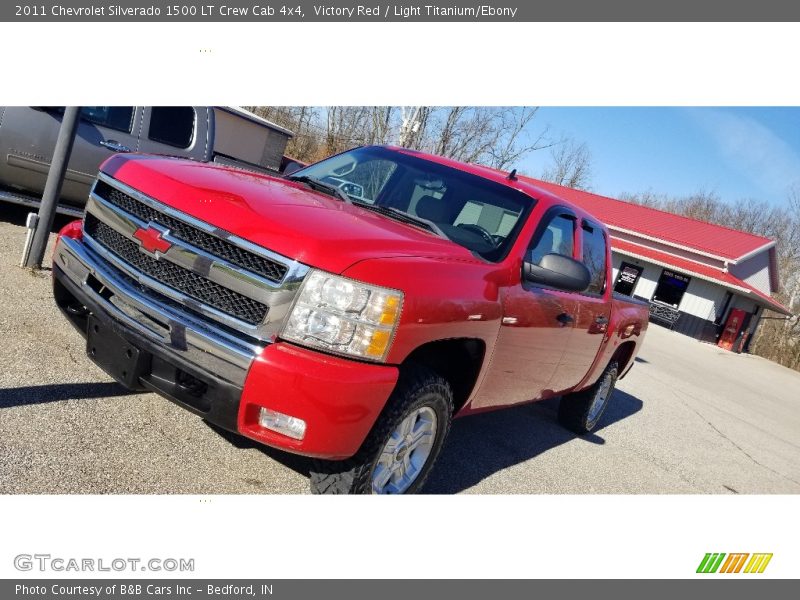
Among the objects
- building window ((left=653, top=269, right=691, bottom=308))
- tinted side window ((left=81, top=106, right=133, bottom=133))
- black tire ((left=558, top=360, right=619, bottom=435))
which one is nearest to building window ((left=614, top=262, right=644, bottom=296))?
building window ((left=653, top=269, right=691, bottom=308))

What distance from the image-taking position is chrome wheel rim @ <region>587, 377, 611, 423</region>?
594cm

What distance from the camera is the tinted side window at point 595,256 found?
486 cm

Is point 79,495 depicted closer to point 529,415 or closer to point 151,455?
point 151,455

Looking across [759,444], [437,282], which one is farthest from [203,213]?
[759,444]

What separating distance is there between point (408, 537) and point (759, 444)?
7.31 m

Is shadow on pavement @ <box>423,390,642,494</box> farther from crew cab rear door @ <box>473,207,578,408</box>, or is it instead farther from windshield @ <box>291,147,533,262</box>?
windshield @ <box>291,147,533,262</box>

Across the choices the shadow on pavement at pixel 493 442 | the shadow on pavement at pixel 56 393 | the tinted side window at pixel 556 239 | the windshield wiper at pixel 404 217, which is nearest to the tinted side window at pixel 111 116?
the shadow on pavement at pixel 56 393

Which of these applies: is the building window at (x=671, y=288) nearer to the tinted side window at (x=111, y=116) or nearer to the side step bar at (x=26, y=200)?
the tinted side window at (x=111, y=116)

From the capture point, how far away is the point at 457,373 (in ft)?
11.2

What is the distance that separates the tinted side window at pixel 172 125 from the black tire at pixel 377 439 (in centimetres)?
557

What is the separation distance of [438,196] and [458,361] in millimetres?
1167

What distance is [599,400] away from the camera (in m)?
6.14

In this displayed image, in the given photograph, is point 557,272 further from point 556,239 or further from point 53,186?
point 53,186

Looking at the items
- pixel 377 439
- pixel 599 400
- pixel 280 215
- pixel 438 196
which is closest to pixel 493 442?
pixel 599 400
